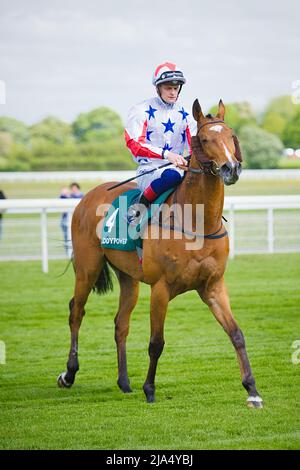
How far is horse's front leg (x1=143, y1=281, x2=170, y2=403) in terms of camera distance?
17.2ft

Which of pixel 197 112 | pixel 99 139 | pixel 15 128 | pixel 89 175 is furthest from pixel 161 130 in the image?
pixel 99 139

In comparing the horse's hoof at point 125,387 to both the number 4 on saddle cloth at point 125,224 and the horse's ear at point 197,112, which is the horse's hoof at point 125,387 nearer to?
the number 4 on saddle cloth at point 125,224

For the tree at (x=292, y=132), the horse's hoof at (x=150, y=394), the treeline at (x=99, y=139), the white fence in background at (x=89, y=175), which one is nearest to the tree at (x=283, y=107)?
the treeline at (x=99, y=139)

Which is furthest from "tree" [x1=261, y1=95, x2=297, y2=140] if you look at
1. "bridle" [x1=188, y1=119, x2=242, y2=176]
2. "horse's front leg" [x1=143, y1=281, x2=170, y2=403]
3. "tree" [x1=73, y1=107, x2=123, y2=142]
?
"bridle" [x1=188, y1=119, x2=242, y2=176]

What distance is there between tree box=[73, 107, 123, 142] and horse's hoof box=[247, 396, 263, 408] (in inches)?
924

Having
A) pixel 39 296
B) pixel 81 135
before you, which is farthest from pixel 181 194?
pixel 81 135

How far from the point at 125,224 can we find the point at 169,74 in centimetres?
106

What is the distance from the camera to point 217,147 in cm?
482

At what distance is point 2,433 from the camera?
4.61 meters

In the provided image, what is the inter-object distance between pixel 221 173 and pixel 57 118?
2496 cm

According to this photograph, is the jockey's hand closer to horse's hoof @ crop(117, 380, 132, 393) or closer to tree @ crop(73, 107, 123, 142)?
horse's hoof @ crop(117, 380, 132, 393)

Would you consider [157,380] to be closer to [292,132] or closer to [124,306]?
[124,306]
